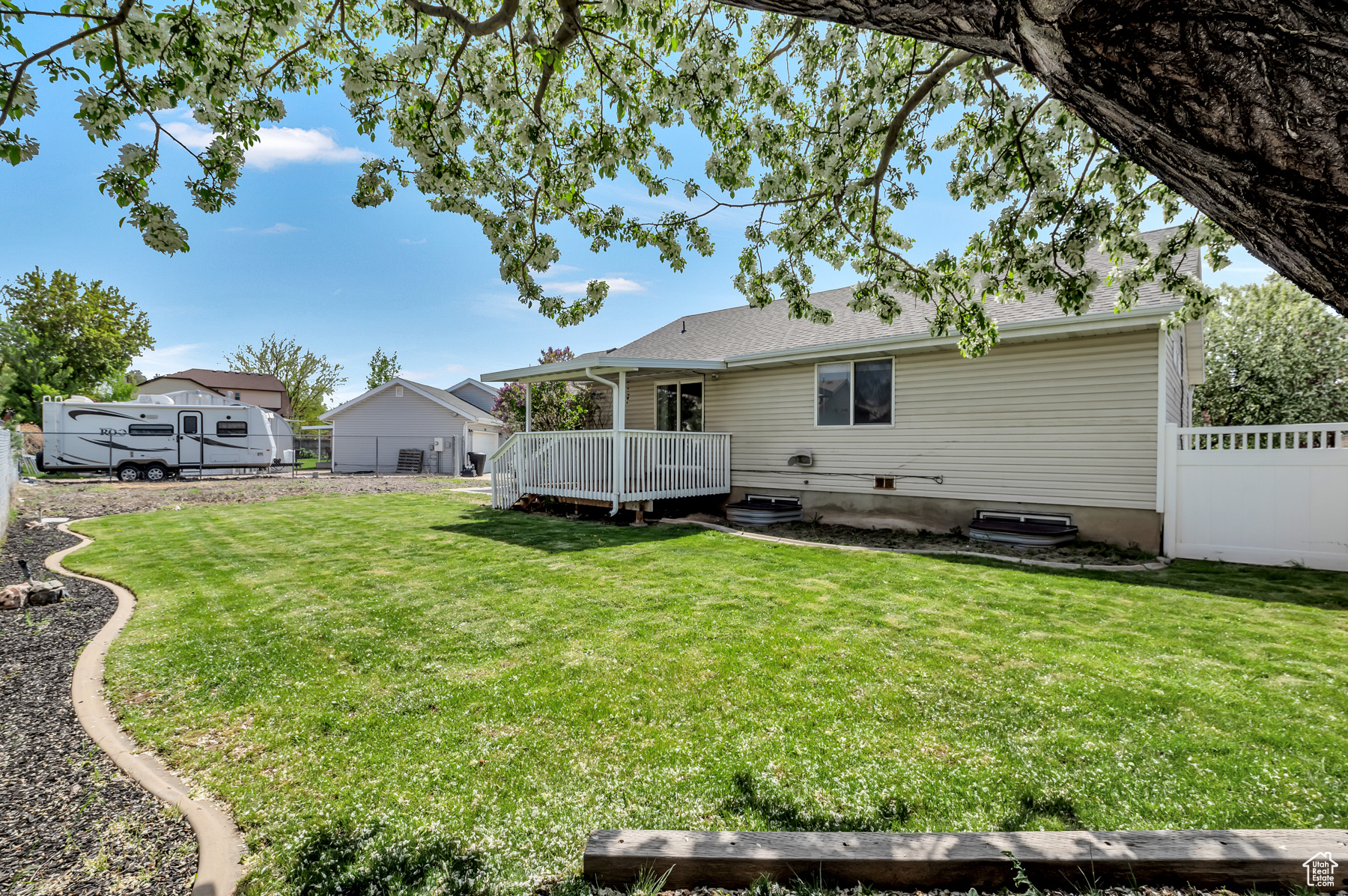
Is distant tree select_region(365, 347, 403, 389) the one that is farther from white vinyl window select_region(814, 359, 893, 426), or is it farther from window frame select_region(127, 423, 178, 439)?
white vinyl window select_region(814, 359, 893, 426)

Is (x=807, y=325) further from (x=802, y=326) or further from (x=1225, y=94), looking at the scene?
(x=1225, y=94)

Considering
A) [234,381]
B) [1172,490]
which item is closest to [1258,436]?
[1172,490]

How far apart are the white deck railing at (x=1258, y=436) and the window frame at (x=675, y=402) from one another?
25.4 feet

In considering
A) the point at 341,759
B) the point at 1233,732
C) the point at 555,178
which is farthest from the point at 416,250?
the point at 1233,732

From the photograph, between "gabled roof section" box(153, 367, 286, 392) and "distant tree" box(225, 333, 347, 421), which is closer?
"gabled roof section" box(153, 367, 286, 392)

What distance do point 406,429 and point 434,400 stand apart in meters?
2.38

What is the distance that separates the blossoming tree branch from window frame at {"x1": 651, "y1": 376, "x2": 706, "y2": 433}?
6.49m

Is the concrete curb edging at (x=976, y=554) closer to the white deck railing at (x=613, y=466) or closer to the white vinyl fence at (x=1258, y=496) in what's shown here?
the white vinyl fence at (x=1258, y=496)

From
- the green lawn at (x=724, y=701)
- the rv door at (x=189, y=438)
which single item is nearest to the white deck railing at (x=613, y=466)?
the green lawn at (x=724, y=701)

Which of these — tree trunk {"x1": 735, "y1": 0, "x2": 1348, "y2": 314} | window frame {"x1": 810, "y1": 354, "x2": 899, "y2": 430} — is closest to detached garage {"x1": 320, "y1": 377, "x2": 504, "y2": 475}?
window frame {"x1": 810, "y1": 354, "x2": 899, "y2": 430}

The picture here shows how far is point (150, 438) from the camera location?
1939 centimetres

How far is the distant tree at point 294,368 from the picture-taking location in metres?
42.7

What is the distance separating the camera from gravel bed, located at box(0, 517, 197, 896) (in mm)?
1942

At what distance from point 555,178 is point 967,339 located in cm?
412
